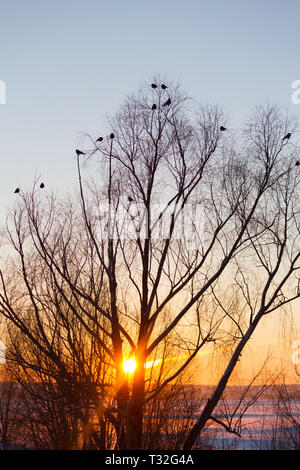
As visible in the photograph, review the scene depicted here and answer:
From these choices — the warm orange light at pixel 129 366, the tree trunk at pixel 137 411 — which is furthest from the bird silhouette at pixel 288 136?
the warm orange light at pixel 129 366

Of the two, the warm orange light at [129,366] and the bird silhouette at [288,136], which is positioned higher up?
the bird silhouette at [288,136]

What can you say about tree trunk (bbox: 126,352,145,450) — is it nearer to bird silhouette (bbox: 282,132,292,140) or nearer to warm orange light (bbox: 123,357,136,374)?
warm orange light (bbox: 123,357,136,374)

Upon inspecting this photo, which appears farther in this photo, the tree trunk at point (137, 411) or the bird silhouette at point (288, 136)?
the bird silhouette at point (288, 136)

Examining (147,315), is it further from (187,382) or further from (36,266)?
(187,382)

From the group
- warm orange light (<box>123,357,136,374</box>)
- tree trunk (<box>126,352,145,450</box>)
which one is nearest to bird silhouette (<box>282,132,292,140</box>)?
tree trunk (<box>126,352,145,450</box>)

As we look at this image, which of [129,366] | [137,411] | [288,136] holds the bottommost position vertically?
[137,411]

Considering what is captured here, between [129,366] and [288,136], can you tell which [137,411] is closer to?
[129,366]

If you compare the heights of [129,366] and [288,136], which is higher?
[288,136]

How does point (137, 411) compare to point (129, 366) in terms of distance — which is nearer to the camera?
point (137, 411)

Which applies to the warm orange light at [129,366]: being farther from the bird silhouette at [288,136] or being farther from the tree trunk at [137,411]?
the bird silhouette at [288,136]

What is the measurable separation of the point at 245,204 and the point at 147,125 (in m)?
2.37

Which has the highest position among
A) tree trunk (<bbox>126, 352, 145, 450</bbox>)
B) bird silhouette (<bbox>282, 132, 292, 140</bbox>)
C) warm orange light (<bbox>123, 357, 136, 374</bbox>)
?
bird silhouette (<bbox>282, 132, 292, 140</bbox>)

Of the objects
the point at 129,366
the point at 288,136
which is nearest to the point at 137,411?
the point at 129,366
